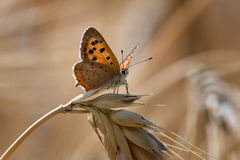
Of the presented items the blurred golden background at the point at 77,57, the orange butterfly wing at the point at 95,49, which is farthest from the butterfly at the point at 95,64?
the blurred golden background at the point at 77,57

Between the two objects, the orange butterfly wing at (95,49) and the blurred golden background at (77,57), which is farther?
the blurred golden background at (77,57)

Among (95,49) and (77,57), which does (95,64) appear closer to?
(95,49)

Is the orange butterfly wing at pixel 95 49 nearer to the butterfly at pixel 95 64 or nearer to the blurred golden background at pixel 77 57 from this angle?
the butterfly at pixel 95 64

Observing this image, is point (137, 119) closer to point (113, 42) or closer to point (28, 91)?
point (28, 91)

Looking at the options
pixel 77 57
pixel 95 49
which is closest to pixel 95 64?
pixel 95 49

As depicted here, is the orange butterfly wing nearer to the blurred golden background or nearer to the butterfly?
the butterfly

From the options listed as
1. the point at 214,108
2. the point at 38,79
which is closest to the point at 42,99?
the point at 38,79

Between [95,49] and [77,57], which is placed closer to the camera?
[95,49]
